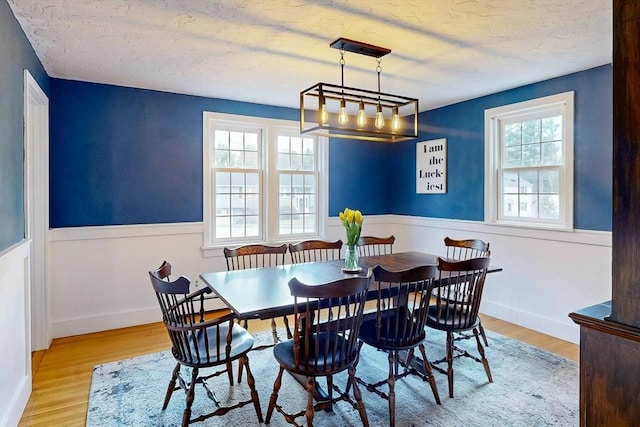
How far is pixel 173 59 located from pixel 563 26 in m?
2.88

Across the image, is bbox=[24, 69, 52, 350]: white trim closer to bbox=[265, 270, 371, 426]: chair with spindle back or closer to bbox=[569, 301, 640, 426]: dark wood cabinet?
bbox=[265, 270, 371, 426]: chair with spindle back

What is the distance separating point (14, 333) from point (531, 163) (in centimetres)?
453

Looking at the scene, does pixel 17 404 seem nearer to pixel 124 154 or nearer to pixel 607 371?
pixel 124 154

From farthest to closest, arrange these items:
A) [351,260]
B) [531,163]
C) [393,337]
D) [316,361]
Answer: [531,163] → [351,260] → [393,337] → [316,361]

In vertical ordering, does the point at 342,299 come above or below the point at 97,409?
above

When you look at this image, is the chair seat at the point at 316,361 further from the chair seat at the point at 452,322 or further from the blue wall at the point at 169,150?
the blue wall at the point at 169,150

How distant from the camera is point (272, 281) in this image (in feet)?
8.66

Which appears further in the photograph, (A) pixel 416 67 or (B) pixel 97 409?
(A) pixel 416 67

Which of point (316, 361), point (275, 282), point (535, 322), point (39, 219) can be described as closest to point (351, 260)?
point (275, 282)

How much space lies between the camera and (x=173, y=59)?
10.3 feet

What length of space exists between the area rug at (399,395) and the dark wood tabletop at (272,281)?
2.47 ft

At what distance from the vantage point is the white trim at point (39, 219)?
3.35m

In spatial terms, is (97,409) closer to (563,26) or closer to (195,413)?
(195,413)

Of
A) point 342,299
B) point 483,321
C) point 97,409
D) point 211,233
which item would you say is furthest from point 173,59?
point 483,321
